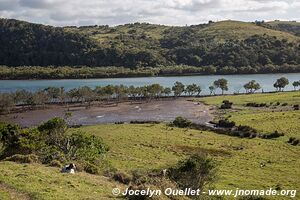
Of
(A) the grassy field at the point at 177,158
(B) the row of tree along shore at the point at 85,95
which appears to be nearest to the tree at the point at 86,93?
(B) the row of tree along shore at the point at 85,95

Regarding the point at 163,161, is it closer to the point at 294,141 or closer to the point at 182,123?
the point at 294,141

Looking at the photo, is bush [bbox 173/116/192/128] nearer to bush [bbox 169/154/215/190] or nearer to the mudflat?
the mudflat

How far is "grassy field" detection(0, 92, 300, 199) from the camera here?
2427 centimetres

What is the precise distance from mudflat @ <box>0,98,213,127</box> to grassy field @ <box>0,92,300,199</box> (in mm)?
11004

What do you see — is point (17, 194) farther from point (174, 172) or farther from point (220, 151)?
Answer: point (220, 151)

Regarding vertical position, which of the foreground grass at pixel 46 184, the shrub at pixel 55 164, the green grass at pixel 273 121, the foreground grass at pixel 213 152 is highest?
the foreground grass at pixel 46 184

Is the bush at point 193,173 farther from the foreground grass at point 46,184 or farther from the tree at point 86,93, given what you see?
the tree at point 86,93

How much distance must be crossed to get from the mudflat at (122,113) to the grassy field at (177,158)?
11004 mm

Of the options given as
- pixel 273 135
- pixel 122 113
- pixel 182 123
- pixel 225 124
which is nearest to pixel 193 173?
pixel 273 135

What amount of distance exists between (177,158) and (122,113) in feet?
201

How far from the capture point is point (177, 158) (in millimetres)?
58625

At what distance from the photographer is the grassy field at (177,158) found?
24.3 m

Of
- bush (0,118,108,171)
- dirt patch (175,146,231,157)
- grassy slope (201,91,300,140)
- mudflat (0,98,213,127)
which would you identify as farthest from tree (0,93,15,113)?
bush (0,118,108,171)

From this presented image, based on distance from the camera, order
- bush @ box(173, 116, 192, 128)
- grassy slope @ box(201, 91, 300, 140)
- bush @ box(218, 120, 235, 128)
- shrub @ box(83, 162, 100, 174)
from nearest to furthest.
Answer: shrub @ box(83, 162, 100, 174), grassy slope @ box(201, 91, 300, 140), bush @ box(218, 120, 235, 128), bush @ box(173, 116, 192, 128)
